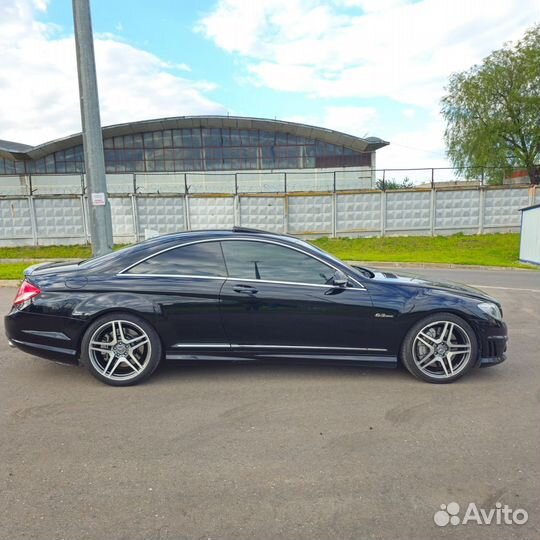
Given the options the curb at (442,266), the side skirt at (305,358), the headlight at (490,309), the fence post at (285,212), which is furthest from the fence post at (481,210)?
the side skirt at (305,358)

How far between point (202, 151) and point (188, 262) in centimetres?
3150

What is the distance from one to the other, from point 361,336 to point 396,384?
22.3 inches

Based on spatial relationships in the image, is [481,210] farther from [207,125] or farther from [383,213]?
[207,125]

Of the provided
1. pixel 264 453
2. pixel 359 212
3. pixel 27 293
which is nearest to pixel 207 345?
pixel 264 453

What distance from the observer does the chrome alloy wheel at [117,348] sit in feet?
12.3

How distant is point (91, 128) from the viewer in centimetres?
763

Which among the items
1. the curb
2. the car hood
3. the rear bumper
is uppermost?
the car hood

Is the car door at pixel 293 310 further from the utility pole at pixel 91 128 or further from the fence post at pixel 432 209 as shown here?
the fence post at pixel 432 209

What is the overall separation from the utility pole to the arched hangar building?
81.4ft

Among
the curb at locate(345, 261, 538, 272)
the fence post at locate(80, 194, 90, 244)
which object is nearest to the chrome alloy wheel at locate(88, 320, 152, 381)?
the curb at locate(345, 261, 538, 272)

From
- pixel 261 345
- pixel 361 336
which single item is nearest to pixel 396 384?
pixel 361 336

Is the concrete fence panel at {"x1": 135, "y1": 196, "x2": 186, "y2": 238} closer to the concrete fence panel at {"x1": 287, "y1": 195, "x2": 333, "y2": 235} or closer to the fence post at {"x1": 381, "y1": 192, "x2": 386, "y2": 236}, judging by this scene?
the concrete fence panel at {"x1": 287, "y1": 195, "x2": 333, "y2": 235}

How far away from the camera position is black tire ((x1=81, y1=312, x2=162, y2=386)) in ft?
12.2

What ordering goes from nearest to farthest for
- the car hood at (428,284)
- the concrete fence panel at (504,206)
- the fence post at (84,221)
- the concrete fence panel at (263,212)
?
the car hood at (428,284), the fence post at (84,221), the concrete fence panel at (263,212), the concrete fence panel at (504,206)
